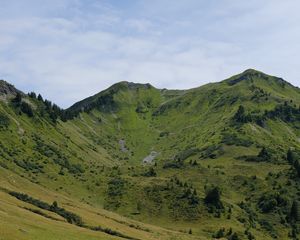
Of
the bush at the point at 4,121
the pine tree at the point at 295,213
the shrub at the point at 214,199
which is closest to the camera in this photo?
the shrub at the point at 214,199

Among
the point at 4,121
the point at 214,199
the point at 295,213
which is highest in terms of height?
the point at 4,121

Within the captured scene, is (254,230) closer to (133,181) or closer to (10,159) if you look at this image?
(133,181)

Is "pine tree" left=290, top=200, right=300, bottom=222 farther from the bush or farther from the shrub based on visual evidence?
the bush

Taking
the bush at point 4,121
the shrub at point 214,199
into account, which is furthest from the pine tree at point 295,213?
the bush at point 4,121

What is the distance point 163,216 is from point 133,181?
29.8 metres

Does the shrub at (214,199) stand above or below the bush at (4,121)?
below

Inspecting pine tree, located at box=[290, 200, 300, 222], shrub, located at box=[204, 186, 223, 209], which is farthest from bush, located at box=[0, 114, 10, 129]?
pine tree, located at box=[290, 200, 300, 222]

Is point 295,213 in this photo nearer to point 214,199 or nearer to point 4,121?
point 214,199

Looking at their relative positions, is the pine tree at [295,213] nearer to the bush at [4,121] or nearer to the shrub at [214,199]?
the shrub at [214,199]

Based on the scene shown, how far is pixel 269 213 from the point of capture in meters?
148

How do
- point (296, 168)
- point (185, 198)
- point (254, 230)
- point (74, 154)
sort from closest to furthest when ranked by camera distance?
point (254, 230)
point (185, 198)
point (296, 168)
point (74, 154)

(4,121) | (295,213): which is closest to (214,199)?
(295,213)

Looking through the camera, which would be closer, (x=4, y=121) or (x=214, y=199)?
(x=214, y=199)

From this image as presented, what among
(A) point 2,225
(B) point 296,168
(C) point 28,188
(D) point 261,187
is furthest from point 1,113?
(A) point 2,225
